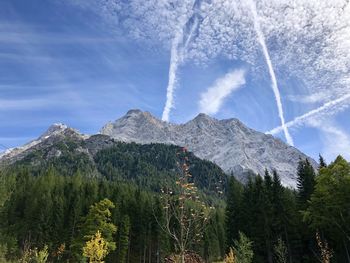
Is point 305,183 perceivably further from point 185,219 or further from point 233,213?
point 185,219

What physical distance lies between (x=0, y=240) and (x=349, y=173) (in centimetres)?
4835

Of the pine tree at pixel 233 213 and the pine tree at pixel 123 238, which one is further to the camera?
the pine tree at pixel 123 238

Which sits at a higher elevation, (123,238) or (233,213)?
(233,213)

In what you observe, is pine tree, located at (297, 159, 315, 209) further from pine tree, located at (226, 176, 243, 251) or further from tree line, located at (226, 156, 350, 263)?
pine tree, located at (226, 176, 243, 251)

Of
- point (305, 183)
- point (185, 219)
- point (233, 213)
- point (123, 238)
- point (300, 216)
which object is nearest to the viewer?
point (185, 219)

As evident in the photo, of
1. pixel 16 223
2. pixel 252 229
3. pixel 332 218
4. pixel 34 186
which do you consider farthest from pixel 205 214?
pixel 34 186

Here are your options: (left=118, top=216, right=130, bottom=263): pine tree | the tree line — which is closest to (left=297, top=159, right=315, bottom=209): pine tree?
the tree line

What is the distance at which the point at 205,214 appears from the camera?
9.78m

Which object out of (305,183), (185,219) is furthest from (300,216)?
(185,219)

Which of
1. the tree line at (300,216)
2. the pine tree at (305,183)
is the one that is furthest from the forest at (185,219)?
the tree line at (300,216)

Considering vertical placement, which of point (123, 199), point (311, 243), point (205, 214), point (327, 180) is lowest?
point (205, 214)

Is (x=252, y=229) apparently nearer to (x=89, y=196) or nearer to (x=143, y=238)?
(x=143, y=238)

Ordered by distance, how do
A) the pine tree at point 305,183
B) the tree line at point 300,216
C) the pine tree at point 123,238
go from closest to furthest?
the tree line at point 300,216 → the pine tree at point 305,183 → the pine tree at point 123,238

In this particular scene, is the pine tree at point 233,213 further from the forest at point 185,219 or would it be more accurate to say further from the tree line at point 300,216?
the forest at point 185,219
